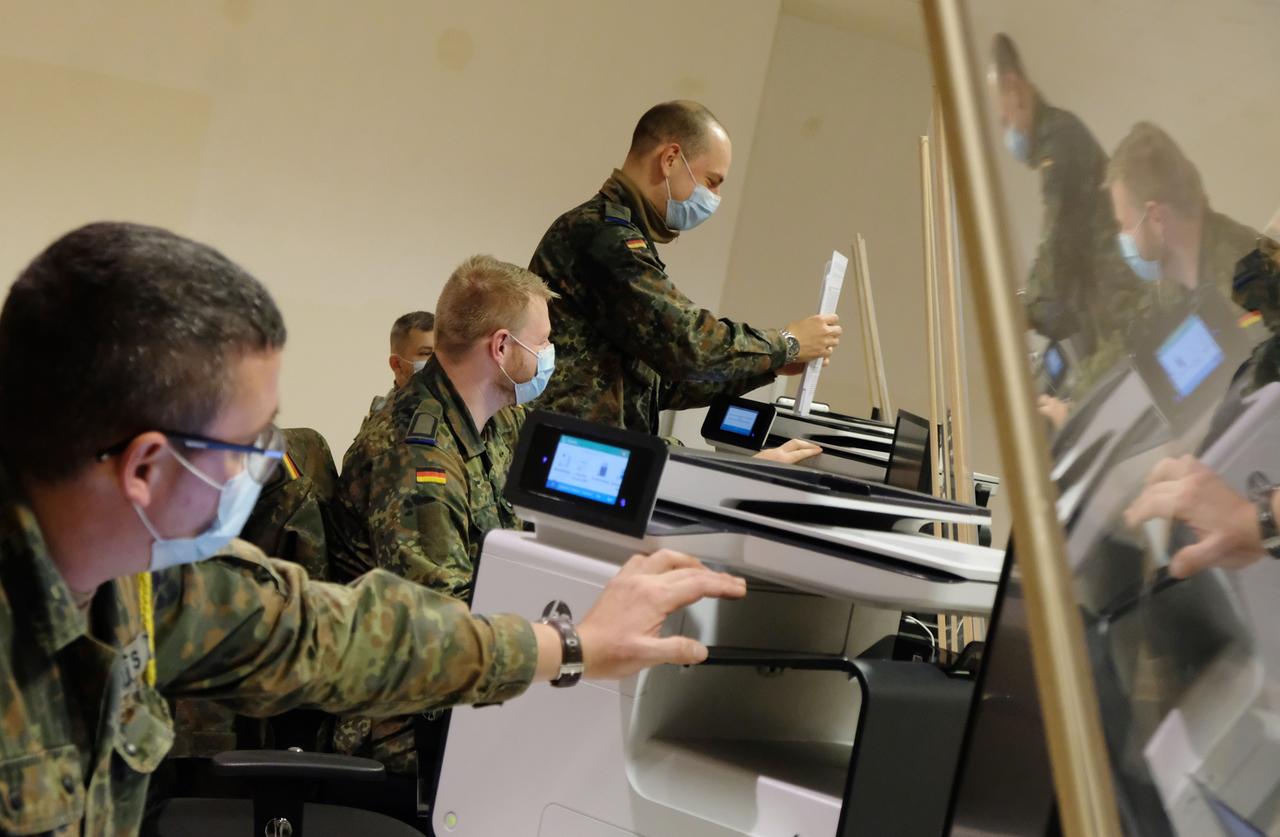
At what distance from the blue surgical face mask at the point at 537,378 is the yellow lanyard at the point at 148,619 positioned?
1240mm

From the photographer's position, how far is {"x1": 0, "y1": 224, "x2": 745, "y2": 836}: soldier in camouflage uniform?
2.62 feet

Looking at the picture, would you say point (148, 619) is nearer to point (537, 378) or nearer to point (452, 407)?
point (452, 407)

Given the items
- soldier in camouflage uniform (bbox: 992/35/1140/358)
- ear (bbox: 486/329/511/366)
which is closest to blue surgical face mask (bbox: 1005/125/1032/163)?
soldier in camouflage uniform (bbox: 992/35/1140/358)

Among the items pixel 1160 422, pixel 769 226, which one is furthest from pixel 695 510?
pixel 769 226

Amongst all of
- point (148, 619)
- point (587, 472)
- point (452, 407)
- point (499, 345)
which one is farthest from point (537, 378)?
point (148, 619)

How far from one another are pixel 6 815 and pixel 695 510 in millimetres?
691

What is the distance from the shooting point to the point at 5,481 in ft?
2.67

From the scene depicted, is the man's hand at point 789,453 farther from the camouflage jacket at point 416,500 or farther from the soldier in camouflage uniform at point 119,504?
the soldier in camouflage uniform at point 119,504

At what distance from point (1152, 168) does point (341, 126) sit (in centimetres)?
399

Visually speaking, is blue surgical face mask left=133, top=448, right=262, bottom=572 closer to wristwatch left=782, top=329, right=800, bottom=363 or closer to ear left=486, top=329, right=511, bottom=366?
ear left=486, top=329, right=511, bottom=366

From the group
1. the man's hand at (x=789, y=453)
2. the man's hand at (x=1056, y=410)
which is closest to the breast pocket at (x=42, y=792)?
the man's hand at (x=1056, y=410)

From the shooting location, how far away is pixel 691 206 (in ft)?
8.51

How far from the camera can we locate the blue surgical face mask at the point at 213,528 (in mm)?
859

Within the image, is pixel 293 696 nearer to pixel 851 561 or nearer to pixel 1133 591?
pixel 851 561
